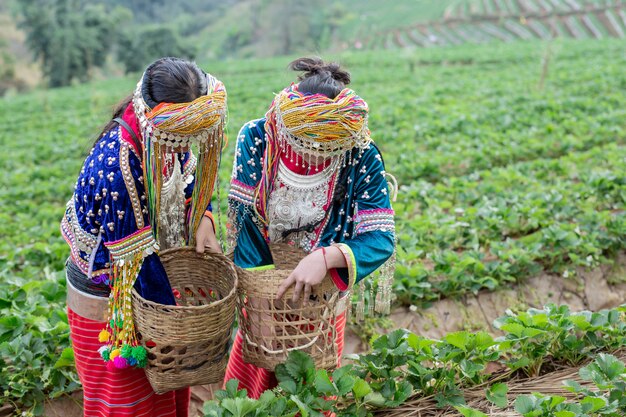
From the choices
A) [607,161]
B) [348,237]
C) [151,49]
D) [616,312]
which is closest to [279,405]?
[348,237]

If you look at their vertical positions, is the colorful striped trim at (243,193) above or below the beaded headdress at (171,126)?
below

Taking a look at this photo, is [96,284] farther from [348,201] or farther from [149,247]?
[348,201]

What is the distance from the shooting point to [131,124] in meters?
2.08

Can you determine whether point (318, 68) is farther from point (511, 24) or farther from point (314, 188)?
point (511, 24)

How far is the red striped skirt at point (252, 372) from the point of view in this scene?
2.56m

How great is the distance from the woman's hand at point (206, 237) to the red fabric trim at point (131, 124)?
19.5 inches

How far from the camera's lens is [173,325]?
197 cm

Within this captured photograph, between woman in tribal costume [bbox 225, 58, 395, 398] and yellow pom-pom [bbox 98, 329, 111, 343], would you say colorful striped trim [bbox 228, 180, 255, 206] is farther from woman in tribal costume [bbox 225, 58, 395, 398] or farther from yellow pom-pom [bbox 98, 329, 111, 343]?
yellow pom-pom [bbox 98, 329, 111, 343]

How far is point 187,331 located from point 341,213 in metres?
0.82

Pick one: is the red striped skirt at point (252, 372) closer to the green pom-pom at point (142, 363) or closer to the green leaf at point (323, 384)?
the green leaf at point (323, 384)

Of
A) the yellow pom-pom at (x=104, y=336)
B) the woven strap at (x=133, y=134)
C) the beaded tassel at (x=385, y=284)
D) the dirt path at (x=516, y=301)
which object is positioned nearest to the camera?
the woven strap at (x=133, y=134)

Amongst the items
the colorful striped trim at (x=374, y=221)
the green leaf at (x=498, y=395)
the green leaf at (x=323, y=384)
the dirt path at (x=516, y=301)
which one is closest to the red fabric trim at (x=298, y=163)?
the colorful striped trim at (x=374, y=221)

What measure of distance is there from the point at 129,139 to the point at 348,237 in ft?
3.22

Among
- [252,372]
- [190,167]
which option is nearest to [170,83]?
[190,167]
